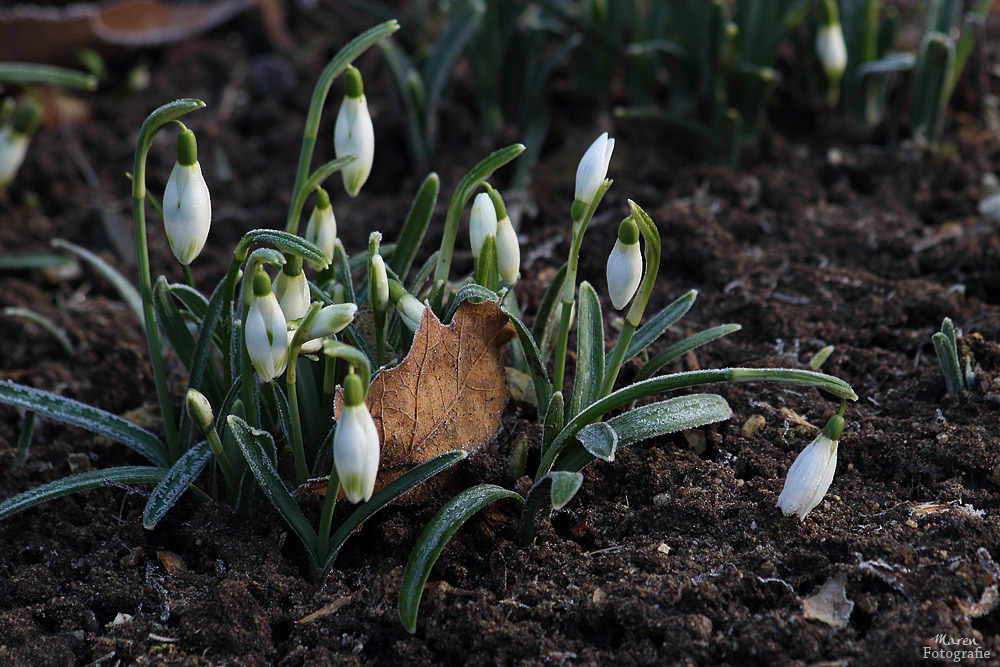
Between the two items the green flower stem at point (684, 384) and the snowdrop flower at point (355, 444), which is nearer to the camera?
the snowdrop flower at point (355, 444)

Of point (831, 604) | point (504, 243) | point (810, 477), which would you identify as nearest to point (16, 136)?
point (504, 243)

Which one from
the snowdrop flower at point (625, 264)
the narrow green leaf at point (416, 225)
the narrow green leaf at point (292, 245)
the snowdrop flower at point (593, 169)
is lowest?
the narrow green leaf at point (416, 225)

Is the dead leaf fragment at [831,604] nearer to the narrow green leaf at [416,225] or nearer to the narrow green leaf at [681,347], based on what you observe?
the narrow green leaf at [681,347]

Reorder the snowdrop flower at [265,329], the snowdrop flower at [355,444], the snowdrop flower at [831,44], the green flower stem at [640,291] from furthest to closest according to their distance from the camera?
the snowdrop flower at [831,44] < the green flower stem at [640,291] < the snowdrop flower at [265,329] < the snowdrop flower at [355,444]

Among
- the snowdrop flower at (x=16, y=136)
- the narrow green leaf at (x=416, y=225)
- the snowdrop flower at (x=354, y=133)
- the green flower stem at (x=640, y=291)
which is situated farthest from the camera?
the snowdrop flower at (x=16, y=136)

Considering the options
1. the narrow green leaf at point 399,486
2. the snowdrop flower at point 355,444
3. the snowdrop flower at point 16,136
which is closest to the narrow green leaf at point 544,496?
the narrow green leaf at point 399,486

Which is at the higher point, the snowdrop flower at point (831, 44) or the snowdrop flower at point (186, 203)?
the snowdrop flower at point (186, 203)
